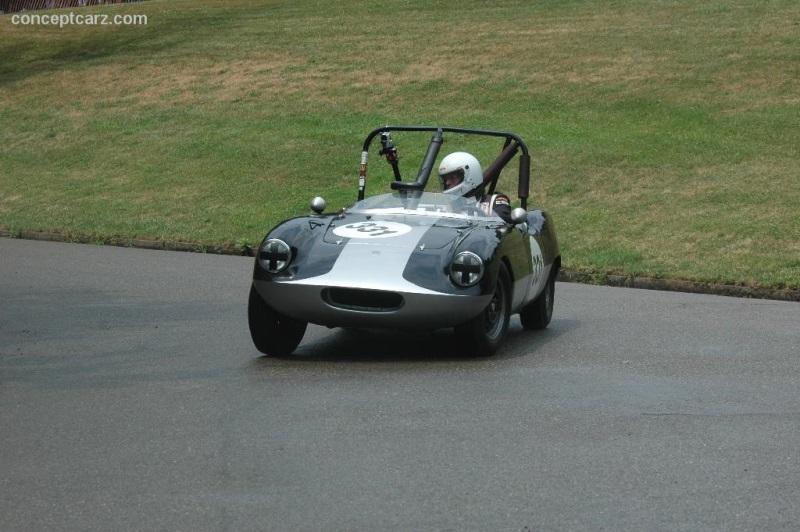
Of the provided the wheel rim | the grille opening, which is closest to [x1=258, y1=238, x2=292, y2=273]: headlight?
the grille opening

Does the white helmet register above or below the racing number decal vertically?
above

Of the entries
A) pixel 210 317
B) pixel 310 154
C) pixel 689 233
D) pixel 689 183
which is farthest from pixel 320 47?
pixel 210 317

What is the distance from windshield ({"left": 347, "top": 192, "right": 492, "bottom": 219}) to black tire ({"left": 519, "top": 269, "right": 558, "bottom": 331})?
93cm

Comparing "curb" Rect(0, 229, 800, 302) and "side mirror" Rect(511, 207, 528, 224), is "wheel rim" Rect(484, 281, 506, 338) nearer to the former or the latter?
"side mirror" Rect(511, 207, 528, 224)

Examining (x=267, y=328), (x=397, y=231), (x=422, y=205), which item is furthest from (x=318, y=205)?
(x=267, y=328)

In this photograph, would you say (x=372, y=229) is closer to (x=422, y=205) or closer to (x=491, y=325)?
(x=422, y=205)

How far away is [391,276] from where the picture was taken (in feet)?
30.7

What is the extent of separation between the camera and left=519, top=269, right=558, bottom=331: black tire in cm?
1140

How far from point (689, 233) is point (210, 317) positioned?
7957 mm

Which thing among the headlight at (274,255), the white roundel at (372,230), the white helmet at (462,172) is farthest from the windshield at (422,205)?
the headlight at (274,255)

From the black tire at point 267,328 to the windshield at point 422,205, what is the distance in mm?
1315

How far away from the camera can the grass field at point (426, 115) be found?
63.4ft

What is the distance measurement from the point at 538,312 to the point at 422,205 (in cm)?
139

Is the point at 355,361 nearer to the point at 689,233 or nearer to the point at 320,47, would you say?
the point at 689,233
